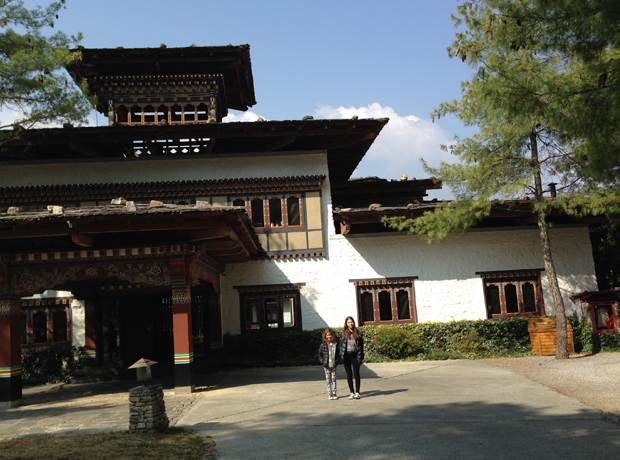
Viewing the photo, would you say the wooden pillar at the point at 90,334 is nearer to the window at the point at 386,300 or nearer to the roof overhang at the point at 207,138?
the roof overhang at the point at 207,138

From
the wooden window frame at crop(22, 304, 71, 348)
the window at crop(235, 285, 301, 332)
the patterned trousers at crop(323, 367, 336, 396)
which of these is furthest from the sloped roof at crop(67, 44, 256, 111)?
the patterned trousers at crop(323, 367, 336, 396)

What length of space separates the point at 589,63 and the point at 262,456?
663 cm

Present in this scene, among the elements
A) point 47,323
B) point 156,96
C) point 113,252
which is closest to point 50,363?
point 47,323

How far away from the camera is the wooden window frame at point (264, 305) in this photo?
59.1 ft

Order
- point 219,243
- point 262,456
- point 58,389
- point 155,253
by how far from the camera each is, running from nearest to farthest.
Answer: point 262,456, point 155,253, point 219,243, point 58,389

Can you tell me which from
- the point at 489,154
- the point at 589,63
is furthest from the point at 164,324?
the point at 589,63

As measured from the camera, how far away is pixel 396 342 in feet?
55.7

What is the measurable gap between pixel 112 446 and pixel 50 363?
441 inches

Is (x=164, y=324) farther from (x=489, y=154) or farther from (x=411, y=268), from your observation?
(x=489, y=154)

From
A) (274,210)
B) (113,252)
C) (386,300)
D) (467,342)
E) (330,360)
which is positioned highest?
(274,210)

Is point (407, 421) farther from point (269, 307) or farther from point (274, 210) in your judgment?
point (274, 210)

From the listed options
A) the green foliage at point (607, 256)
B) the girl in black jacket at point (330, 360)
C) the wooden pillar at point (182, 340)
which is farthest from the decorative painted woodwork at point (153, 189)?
the green foliage at point (607, 256)

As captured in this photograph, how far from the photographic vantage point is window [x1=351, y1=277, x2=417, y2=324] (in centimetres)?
1806

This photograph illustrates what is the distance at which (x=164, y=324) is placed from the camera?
1833 centimetres
